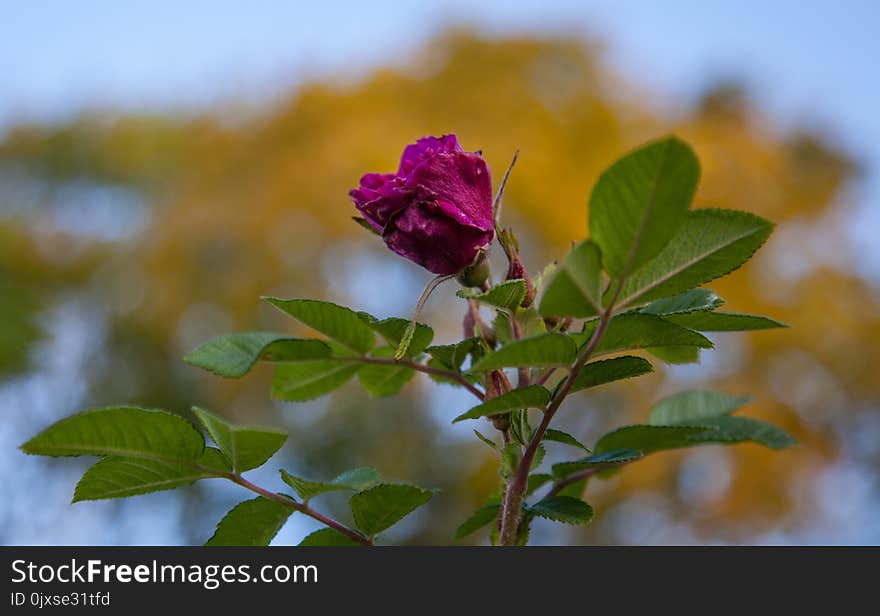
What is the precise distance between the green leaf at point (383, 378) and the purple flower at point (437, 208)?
0.12 metres

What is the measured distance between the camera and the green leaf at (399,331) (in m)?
0.43

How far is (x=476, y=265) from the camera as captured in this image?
17.4 inches

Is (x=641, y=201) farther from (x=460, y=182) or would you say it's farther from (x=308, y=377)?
(x=308, y=377)

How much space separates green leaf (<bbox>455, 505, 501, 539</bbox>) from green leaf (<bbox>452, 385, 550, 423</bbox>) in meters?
0.13

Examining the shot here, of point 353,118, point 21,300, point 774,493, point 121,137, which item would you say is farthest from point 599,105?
point 121,137

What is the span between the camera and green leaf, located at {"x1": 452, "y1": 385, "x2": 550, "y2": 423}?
14.6 inches

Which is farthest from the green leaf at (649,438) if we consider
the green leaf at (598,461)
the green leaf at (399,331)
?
the green leaf at (399,331)

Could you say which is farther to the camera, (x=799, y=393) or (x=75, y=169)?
(x=75, y=169)

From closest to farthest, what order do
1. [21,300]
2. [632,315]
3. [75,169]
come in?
[632,315]
[21,300]
[75,169]

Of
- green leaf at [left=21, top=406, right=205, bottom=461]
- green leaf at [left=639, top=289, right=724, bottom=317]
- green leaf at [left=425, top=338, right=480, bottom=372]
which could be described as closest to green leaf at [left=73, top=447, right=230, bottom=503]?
green leaf at [left=21, top=406, right=205, bottom=461]

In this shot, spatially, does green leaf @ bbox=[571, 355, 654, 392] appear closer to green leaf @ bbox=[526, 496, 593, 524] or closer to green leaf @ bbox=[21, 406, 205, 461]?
green leaf @ bbox=[526, 496, 593, 524]

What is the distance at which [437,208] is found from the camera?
408 mm
